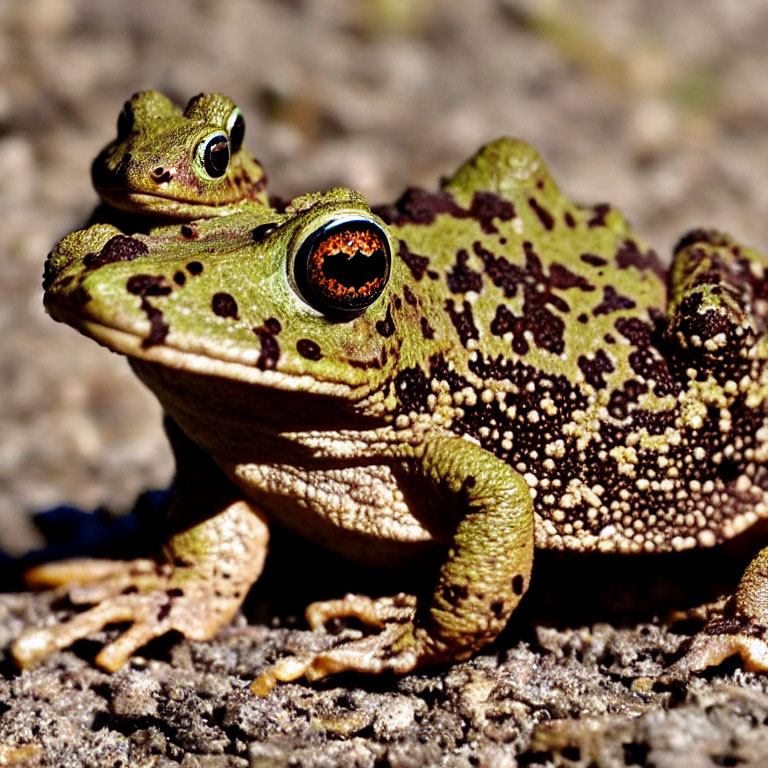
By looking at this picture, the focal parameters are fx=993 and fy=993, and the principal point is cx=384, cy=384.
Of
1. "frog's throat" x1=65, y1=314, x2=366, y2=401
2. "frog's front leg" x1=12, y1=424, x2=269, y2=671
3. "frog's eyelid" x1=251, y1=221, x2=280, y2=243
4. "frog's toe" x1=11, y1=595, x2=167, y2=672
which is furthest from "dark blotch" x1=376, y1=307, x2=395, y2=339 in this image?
"frog's toe" x1=11, y1=595, x2=167, y2=672

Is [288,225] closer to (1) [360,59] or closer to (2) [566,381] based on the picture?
Answer: (2) [566,381]

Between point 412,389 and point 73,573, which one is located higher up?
point 412,389

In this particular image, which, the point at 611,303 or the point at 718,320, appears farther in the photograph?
the point at 611,303

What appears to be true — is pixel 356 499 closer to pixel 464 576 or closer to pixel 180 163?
pixel 464 576

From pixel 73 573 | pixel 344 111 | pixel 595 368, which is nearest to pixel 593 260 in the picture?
pixel 595 368

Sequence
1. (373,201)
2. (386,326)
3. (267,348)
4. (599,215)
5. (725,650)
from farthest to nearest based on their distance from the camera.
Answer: (373,201)
(599,215)
(725,650)
(386,326)
(267,348)

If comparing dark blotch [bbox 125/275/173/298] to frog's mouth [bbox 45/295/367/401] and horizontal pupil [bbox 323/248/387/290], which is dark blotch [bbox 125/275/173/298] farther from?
horizontal pupil [bbox 323/248/387/290]

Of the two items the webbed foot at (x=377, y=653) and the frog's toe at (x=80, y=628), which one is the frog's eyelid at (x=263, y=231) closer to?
the webbed foot at (x=377, y=653)
